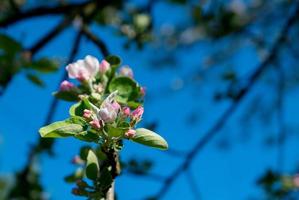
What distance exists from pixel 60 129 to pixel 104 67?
1.08 feet

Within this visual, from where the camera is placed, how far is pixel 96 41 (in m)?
2.09

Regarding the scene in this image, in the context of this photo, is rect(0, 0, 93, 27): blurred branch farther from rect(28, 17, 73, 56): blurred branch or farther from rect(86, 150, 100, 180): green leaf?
rect(86, 150, 100, 180): green leaf

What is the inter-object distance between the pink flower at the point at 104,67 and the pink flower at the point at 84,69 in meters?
0.01

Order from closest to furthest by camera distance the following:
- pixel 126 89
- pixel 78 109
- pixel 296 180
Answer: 1. pixel 78 109
2. pixel 126 89
3. pixel 296 180

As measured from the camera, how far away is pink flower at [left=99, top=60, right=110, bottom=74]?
50.4 inches

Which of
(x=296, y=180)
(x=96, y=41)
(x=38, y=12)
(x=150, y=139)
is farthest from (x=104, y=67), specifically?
(x=296, y=180)

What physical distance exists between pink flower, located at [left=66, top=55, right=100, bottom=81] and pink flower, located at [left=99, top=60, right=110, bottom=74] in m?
0.01

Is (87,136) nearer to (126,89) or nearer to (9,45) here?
(126,89)

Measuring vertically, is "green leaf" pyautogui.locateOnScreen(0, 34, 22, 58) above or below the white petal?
above

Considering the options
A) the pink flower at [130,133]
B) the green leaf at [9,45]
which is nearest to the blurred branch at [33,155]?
the green leaf at [9,45]

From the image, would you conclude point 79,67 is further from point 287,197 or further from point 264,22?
point 264,22

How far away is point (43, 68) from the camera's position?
6.08 ft

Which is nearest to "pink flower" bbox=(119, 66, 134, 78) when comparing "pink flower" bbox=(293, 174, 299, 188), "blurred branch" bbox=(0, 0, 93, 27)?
"blurred branch" bbox=(0, 0, 93, 27)

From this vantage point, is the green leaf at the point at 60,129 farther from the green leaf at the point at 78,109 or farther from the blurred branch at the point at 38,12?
the blurred branch at the point at 38,12
